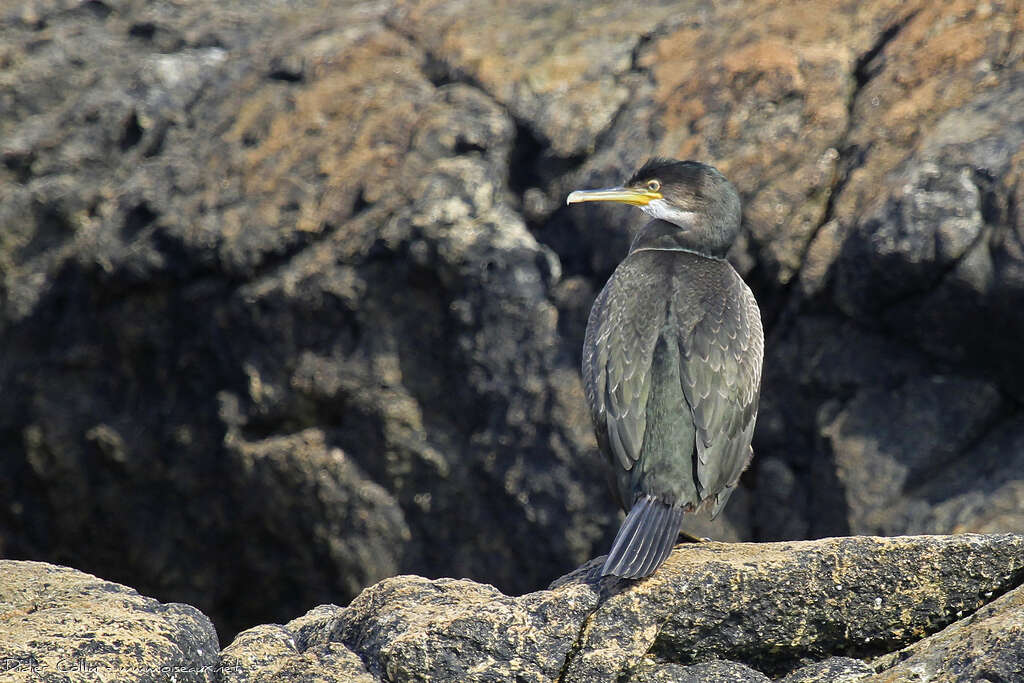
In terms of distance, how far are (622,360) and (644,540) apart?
126 centimetres

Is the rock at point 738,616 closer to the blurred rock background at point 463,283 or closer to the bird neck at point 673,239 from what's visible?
the bird neck at point 673,239

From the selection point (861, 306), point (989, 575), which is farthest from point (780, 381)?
point (989, 575)

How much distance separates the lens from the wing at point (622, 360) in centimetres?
514

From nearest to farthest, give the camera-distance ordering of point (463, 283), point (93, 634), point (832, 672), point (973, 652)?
point (973, 652)
point (93, 634)
point (832, 672)
point (463, 283)

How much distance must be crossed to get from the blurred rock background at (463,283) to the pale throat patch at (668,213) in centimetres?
121

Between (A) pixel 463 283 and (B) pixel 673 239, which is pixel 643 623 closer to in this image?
(B) pixel 673 239

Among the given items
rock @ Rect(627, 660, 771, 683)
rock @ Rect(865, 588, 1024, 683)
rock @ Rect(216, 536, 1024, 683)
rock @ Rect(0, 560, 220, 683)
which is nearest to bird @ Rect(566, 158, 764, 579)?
rock @ Rect(216, 536, 1024, 683)

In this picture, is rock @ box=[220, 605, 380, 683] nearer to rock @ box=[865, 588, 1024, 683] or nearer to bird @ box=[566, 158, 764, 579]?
bird @ box=[566, 158, 764, 579]

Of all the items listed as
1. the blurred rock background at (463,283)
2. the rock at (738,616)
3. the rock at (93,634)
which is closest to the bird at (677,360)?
the rock at (738,616)

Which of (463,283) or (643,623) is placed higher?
(643,623)

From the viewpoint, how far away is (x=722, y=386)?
5262 millimetres

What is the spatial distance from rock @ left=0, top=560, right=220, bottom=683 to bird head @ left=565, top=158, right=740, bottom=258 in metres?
2.84

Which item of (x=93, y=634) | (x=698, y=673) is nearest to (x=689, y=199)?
(x=698, y=673)

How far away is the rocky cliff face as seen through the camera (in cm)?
368
